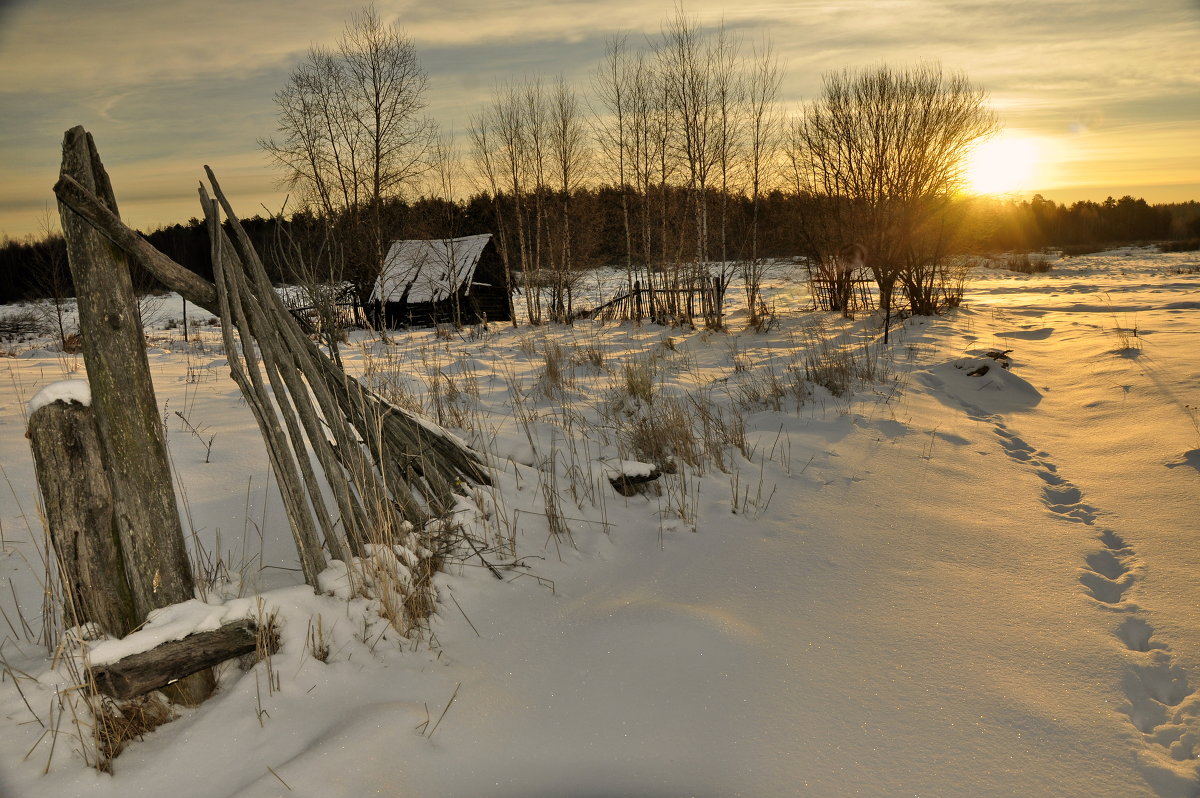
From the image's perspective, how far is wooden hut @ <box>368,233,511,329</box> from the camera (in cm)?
1975

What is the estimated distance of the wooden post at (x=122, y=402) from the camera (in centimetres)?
225

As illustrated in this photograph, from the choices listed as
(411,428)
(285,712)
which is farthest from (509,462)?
(285,712)

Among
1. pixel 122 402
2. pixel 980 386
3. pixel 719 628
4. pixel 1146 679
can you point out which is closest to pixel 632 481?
pixel 719 628

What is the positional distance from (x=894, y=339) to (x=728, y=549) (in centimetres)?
876

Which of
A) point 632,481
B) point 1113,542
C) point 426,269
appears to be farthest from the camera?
point 426,269

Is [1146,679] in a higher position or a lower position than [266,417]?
lower

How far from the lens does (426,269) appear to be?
20.5 meters

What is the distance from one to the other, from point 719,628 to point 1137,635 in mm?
1709

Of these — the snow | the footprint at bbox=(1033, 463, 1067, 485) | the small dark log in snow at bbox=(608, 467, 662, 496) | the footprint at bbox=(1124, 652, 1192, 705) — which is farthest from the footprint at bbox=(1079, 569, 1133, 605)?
the snow

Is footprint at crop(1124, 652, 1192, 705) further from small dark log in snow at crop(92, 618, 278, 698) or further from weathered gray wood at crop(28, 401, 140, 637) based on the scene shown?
weathered gray wood at crop(28, 401, 140, 637)

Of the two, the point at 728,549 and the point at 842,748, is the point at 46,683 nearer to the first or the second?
the point at 842,748

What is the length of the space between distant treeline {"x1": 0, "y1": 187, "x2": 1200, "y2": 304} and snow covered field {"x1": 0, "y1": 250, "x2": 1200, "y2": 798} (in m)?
2.21

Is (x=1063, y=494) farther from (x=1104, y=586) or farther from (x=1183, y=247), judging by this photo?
(x=1183, y=247)

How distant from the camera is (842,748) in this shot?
211cm
